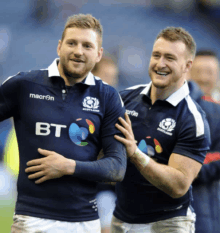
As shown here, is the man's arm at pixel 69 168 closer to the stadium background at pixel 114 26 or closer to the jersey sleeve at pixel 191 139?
the jersey sleeve at pixel 191 139

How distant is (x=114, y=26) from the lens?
11141mm

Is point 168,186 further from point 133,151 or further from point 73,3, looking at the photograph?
point 73,3

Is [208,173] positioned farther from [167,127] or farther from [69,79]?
[69,79]

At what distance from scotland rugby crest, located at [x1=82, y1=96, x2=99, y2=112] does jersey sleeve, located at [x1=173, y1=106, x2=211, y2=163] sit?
0.80 m

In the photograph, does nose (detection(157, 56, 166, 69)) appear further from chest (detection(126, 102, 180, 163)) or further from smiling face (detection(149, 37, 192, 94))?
chest (detection(126, 102, 180, 163))

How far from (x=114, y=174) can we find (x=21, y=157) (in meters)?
0.56

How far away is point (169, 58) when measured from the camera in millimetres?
2891

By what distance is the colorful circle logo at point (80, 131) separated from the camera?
85.4 inches

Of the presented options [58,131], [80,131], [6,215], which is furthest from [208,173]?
[6,215]

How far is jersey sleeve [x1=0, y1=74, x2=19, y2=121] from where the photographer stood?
2174 millimetres

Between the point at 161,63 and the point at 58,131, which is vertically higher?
the point at 161,63

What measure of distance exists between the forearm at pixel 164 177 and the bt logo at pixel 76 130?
53cm

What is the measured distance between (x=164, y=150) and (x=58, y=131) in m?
0.97

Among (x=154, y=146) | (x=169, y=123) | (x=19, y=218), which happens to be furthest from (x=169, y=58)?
(x=19, y=218)
